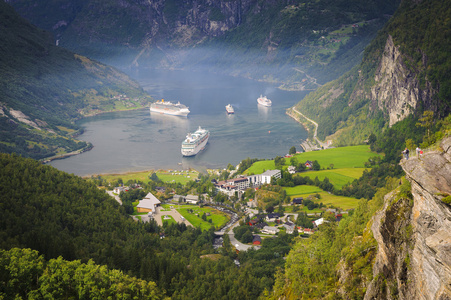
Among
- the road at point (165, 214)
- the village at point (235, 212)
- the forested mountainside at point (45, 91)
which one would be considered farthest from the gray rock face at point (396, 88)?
the forested mountainside at point (45, 91)

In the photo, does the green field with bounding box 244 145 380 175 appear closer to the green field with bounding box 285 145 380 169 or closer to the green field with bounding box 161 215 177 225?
the green field with bounding box 285 145 380 169

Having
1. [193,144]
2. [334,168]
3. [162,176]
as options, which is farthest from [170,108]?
[334,168]

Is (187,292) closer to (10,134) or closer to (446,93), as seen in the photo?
(446,93)

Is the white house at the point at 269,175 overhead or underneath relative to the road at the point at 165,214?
overhead

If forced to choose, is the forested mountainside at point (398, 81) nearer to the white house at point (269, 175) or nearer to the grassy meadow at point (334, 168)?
the grassy meadow at point (334, 168)

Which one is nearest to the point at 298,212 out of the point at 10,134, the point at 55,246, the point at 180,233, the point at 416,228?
the point at 180,233
